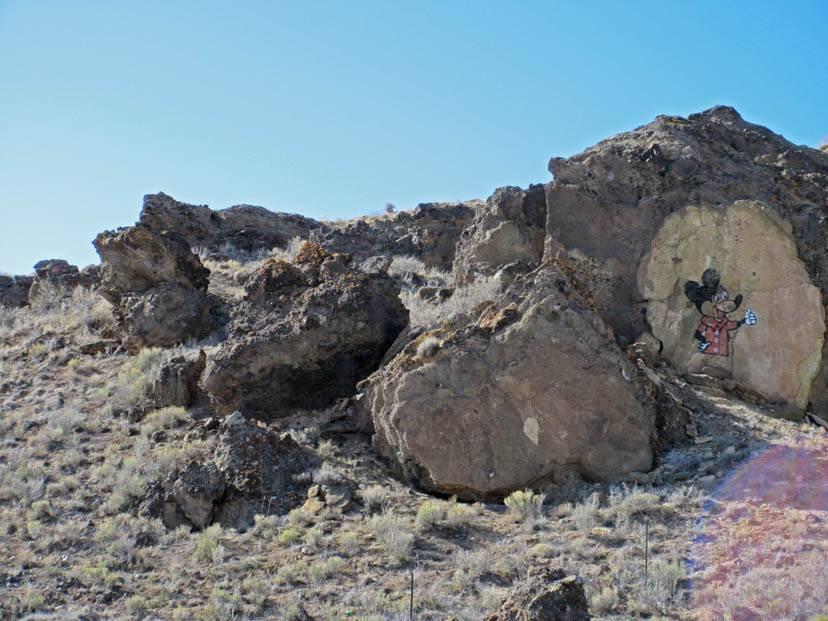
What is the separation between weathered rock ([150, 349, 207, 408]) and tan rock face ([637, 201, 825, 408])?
7016 mm

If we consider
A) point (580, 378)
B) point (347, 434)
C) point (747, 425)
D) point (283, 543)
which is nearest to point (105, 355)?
point (347, 434)

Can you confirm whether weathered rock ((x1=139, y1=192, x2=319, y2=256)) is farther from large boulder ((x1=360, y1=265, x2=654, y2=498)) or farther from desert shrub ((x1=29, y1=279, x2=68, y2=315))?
large boulder ((x1=360, y1=265, x2=654, y2=498))

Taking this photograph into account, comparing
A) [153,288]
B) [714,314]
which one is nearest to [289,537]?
[714,314]

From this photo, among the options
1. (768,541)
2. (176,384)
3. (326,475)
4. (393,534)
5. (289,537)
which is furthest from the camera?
(176,384)

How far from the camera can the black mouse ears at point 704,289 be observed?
1308 cm

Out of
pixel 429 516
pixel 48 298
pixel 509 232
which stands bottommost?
pixel 429 516

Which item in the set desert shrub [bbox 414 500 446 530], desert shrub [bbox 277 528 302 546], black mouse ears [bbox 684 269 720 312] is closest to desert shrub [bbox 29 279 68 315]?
desert shrub [bbox 277 528 302 546]

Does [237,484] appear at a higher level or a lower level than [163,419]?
lower

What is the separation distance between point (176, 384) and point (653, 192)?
26.6 feet

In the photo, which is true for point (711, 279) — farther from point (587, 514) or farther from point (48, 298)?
point (48, 298)

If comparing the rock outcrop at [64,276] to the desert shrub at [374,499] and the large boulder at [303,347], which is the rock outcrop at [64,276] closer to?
the large boulder at [303,347]

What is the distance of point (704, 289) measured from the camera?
13125 mm

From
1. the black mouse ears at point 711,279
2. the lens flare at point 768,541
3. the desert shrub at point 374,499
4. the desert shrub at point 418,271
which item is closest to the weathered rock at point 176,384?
the desert shrub at point 374,499

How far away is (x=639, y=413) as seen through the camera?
406 inches
